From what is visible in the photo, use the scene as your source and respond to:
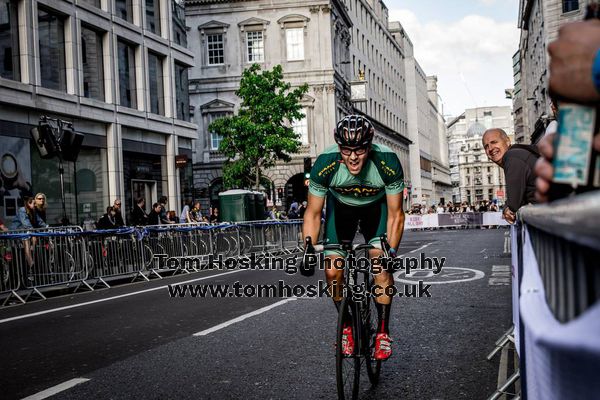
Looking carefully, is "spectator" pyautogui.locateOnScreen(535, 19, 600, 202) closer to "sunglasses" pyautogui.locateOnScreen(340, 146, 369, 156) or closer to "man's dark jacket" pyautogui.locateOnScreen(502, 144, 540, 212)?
"sunglasses" pyautogui.locateOnScreen(340, 146, 369, 156)

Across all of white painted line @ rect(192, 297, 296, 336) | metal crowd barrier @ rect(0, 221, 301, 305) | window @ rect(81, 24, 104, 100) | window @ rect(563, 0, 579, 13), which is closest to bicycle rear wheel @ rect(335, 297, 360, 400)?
white painted line @ rect(192, 297, 296, 336)

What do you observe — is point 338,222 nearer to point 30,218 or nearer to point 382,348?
point 382,348

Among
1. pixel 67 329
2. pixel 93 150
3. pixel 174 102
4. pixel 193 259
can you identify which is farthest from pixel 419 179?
pixel 67 329

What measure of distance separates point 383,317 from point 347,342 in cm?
56

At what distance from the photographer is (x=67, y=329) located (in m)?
8.16

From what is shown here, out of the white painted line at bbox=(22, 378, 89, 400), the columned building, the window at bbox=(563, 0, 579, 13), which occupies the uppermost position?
the window at bbox=(563, 0, 579, 13)

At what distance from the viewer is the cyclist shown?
4.76 m

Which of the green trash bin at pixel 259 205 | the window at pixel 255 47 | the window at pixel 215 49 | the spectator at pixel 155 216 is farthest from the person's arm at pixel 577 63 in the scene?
the window at pixel 215 49

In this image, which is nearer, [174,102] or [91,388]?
[91,388]

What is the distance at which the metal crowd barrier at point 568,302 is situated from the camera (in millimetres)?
1096

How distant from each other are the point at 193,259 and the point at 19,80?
8910 mm

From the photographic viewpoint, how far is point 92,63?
26078mm

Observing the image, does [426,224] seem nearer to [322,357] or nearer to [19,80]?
[19,80]

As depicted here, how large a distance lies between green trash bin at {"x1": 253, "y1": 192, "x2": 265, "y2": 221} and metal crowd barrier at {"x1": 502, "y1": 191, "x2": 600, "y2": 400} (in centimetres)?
3117
